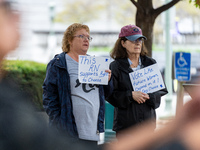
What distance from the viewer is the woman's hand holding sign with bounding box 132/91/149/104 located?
3990 mm

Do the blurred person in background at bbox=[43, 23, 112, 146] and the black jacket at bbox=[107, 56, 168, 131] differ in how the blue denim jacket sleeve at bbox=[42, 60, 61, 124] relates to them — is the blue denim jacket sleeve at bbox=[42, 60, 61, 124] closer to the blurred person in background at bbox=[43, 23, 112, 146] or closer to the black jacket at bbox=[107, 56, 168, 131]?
the blurred person in background at bbox=[43, 23, 112, 146]

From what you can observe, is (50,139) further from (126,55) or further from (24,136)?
(126,55)

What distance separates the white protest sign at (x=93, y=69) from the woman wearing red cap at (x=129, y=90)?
423 millimetres

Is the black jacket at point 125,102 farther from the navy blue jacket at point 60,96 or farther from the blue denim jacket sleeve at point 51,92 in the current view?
the blue denim jacket sleeve at point 51,92

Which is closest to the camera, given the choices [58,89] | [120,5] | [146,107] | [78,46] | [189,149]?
[189,149]

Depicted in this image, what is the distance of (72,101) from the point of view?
3471 mm

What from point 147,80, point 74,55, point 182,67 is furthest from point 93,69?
point 182,67

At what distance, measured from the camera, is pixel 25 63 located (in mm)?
9344

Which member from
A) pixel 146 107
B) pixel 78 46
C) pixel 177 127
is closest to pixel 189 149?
pixel 177 127

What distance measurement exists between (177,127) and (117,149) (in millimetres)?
199

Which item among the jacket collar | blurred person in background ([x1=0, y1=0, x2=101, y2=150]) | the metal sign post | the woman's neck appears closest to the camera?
blurred person in background ([x1=0, y1=0, x2=101, y2=150])

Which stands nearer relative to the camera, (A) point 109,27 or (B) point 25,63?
(B) point 25,63

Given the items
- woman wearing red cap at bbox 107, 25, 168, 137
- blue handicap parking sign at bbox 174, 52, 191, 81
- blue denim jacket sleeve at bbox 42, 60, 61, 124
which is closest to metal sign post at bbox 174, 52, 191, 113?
blue handicap parking sign at bbox 174, 52, 191, 81

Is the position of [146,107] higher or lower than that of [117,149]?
lower
